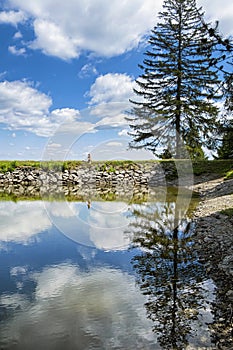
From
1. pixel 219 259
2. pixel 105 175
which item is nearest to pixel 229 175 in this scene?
pixel 105 175

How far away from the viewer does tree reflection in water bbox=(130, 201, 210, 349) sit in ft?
12.6

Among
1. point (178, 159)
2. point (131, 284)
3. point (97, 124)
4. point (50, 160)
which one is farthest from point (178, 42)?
point (131, 284)

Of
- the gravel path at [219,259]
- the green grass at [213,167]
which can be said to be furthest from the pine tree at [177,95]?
the gravel path at [219,259]

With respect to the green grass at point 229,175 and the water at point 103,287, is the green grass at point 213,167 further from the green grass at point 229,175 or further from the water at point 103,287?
the water at point 103,287

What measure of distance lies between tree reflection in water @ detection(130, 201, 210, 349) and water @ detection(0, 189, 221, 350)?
0.01 meters

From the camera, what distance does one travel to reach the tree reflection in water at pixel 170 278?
3.84m

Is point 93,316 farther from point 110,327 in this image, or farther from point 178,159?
point 178,159

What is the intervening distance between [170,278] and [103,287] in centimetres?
113

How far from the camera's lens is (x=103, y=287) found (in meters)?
5.04

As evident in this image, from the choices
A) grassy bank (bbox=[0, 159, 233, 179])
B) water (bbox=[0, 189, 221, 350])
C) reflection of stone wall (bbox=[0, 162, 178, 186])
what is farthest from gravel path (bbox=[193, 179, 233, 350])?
reflection of stone wall (bbox=[0, 162, 178, 186])

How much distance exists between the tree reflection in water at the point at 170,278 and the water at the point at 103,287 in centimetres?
1

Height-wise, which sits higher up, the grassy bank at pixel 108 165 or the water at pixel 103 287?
the grassy bank at pixel 108 165

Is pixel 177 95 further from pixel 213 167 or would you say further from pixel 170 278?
pixel 170 278

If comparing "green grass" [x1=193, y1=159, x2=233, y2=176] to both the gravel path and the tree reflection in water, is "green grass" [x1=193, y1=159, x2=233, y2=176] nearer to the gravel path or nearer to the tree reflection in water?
the gravel path
